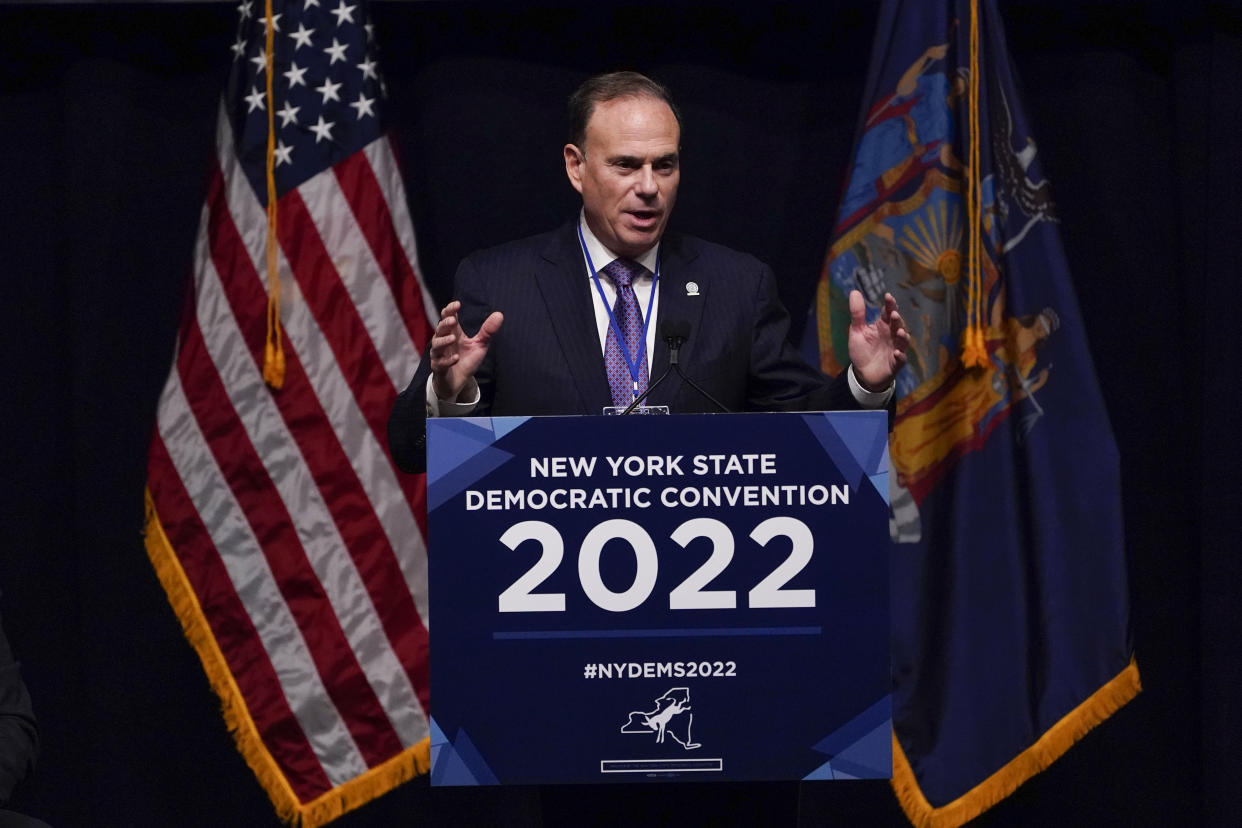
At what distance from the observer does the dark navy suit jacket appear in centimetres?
239

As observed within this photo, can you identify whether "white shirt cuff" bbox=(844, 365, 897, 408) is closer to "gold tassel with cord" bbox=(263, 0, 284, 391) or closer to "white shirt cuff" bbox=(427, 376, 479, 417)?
"white shirt cuff" bbox=(427, 376, 479, 417)

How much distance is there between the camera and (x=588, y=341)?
2.42 meters

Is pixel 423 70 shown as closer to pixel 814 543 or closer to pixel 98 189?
pixel 98 189

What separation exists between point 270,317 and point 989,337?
172 centimetres

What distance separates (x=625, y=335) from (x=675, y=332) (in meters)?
0.31

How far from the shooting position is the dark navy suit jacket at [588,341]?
2.39 meters

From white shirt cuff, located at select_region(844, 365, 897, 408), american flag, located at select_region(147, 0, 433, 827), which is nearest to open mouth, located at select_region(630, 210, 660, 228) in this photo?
white shirt cuff, located at select_region(844, 365, 897, 408)

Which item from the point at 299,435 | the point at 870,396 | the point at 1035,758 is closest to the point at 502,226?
the point at 299,435

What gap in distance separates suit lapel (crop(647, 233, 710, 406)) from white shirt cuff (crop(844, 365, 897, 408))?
28 centimetres

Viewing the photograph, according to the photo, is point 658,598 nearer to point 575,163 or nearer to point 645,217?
point 645,217

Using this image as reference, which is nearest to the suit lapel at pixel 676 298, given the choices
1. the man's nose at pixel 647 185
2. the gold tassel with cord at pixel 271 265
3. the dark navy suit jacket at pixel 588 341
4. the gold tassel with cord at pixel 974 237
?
the dark navy suit jacket at pixel 588 341

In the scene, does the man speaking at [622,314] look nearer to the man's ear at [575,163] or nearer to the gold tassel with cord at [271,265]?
the man's ear at [575,163]

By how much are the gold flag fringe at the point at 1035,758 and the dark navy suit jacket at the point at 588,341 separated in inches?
53.6

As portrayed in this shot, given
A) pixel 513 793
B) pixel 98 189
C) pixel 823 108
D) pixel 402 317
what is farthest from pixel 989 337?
pixel 98 189
